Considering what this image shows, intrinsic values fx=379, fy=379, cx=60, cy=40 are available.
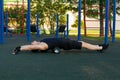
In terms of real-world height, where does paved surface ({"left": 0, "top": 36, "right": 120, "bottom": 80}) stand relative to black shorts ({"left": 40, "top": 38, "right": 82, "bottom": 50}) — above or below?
below

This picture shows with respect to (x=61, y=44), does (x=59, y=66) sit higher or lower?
lower

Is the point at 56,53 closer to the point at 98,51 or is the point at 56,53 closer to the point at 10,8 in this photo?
the point at 98,51

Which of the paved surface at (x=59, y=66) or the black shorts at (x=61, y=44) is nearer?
the paved surface at (x=59, y=66)

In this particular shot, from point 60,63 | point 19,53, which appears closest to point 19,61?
point 60,63

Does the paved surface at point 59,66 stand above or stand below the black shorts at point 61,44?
below

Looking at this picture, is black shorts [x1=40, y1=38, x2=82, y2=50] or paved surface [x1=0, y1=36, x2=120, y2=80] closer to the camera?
paved surface [x1=0, y1=36, x2=120, y2=80]

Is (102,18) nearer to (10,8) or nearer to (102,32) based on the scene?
(102,32)

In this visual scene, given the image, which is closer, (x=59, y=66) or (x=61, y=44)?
(x=59, y=66)

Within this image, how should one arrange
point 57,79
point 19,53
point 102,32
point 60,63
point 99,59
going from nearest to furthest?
point 57,79 → point 60,63 → point 99,59 → point 19,53 → point 102,32

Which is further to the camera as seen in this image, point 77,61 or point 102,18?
point 102,18

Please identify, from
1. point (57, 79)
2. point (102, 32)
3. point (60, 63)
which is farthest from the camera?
point (102, 32)

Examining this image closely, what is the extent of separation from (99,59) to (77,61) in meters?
0.59

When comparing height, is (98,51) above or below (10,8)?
below

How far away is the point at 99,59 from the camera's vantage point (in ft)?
25.9
